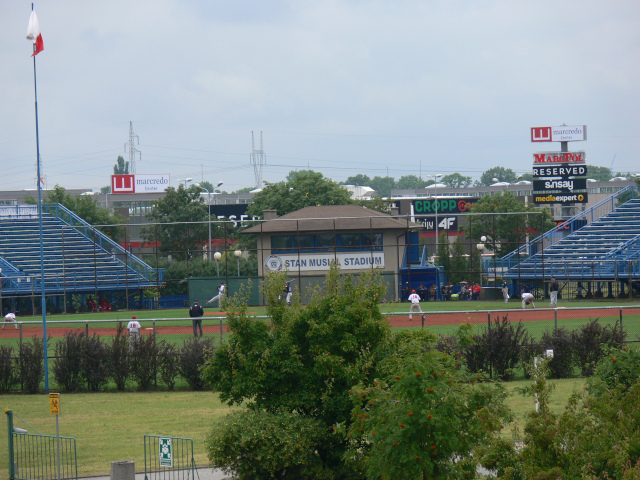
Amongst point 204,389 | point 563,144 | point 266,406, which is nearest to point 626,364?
point 266,406

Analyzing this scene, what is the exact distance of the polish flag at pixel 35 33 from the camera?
71.0 ft

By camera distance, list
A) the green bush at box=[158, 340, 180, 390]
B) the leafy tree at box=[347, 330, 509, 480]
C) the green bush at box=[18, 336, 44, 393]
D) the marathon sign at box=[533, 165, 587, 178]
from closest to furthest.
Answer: the leafy tree at box=[347, 330, 509, 480] → the green bush at box=[158, 340, 180, 390] → the green bush at box=[18, 336, 44, 393] → the marathon sign at box=[533, 165, 587, 178]

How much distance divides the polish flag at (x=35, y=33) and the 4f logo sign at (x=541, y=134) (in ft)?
212

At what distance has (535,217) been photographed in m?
69.6

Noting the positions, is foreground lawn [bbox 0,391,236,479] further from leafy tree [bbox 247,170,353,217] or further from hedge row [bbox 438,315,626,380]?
leafy tree [bbox 247,170,353,217]

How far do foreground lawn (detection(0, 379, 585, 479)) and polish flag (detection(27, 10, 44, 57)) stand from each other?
1077 cm

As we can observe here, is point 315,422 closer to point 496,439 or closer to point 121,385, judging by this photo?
point 496,439

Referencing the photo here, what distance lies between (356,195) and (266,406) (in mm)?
121554

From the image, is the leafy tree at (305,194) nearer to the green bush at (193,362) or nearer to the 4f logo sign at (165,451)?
the green bush at (193,362)

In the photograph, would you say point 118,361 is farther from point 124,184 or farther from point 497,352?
point 124,184

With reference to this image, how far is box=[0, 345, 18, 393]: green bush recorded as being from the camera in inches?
883

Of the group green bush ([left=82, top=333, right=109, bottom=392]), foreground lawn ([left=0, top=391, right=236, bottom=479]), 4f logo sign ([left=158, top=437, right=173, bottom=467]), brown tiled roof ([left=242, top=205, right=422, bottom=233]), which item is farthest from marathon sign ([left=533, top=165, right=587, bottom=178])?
4f logo sign ([left=158, top=437, right=173, bottom=467])

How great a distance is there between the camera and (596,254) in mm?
50906

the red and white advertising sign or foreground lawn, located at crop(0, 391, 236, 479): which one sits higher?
the red and white advertising sign
